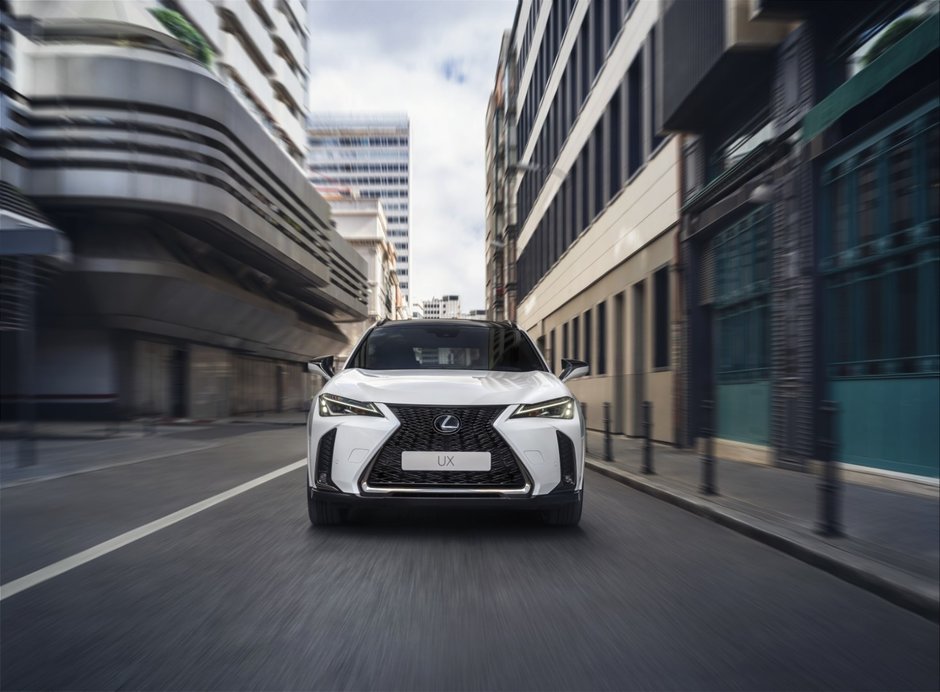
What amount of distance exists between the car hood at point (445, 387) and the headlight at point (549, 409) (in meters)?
0.04

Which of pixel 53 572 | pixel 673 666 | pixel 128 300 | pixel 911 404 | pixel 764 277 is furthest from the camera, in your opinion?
pixel 128 300

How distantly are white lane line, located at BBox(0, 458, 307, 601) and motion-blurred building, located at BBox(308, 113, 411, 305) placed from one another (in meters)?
172

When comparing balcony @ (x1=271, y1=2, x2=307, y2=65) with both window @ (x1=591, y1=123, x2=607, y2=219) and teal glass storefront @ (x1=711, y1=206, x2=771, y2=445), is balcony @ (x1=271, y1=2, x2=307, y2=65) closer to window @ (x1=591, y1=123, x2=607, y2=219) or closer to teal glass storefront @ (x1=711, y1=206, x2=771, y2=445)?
window @ (x1=591, y1=123, x2=607, y2=219)

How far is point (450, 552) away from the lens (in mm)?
4961

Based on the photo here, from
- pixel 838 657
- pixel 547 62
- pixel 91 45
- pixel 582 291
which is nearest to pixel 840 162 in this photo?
pixel 838 657

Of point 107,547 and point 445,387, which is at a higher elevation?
point 445,387

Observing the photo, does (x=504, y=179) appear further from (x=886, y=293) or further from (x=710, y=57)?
(x=886, y=293)

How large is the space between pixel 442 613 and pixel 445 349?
3.21 meters

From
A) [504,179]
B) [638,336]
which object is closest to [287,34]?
[504,179]

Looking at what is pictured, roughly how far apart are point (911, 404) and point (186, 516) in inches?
273

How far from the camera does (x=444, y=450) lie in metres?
5.16

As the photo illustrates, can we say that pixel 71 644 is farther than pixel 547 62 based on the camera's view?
A: No

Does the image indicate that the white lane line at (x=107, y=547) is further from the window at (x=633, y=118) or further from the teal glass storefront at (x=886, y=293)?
the window at (x=633, y=118)

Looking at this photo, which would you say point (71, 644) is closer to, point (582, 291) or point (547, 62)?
point (582, 291)
